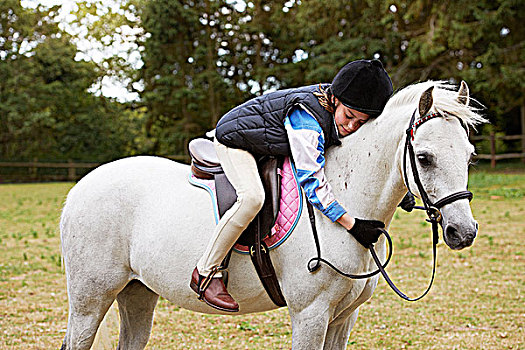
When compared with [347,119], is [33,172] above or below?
below

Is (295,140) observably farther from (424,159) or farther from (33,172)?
(33,172)

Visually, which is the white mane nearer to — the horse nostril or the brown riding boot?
the horse nostril

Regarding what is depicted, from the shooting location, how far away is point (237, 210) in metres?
2.87

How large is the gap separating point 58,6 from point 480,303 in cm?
3958

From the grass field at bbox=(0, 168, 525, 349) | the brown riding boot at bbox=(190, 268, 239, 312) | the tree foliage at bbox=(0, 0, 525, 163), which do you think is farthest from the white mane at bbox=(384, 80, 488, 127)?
the tree foliage at bbox=(0, 0, 525, 163)

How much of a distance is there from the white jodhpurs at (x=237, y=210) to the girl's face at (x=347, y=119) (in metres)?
0.55

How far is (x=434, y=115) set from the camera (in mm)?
2547

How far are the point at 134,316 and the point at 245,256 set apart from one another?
1.18m

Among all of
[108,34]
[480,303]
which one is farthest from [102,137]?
[480,303]

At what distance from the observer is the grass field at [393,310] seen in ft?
17.6

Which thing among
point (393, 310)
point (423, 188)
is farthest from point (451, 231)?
point (393, 310)

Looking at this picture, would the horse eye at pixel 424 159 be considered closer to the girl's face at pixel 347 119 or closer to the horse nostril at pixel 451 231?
the horse nostril at pixel 451 231

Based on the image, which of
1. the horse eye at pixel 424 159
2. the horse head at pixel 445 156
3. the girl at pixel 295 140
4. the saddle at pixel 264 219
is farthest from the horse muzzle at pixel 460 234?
the saddle at pixel 264 219

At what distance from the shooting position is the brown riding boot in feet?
9.77
